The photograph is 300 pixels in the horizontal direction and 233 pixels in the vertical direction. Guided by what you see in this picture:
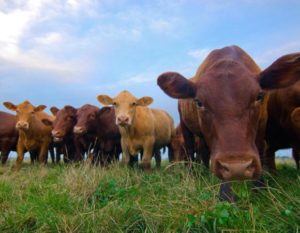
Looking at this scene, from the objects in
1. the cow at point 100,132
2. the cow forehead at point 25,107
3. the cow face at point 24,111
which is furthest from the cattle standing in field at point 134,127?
the cow forehead at point 25,107

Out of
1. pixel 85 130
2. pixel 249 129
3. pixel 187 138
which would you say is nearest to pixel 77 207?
pixel 249 129

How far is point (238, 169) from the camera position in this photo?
169 inches

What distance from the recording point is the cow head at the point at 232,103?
4.46 m

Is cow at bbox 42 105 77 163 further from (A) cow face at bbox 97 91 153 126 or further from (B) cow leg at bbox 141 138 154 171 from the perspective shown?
(B) cow leg at bbox 141 138 154 171

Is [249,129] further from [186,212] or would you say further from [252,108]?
[186,212]

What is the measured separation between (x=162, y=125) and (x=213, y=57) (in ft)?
23.8

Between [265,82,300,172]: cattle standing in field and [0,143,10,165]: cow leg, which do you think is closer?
[265,82,300,172]: cattle standing in field

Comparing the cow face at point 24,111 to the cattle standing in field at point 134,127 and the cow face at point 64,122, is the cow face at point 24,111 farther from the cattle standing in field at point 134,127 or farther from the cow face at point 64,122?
the cattle standing in field at point 134,127

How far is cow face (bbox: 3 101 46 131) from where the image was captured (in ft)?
44.1

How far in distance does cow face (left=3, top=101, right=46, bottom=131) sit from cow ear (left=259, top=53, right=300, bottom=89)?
942 cm

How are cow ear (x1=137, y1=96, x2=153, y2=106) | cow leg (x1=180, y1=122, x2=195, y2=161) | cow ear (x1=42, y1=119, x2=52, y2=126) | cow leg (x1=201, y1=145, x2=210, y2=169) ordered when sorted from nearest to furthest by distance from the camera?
cow leg (x1=201, y1=145, x2=210, y2=169) < cow leg (x1=180, y1=122, x2=195, y2=161) < cow ear (x1=137, y1=96, x2=153, y2=106) < cow ear (x1=42, y1=119, x2=52, y2=126)

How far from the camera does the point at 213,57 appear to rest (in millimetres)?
7117

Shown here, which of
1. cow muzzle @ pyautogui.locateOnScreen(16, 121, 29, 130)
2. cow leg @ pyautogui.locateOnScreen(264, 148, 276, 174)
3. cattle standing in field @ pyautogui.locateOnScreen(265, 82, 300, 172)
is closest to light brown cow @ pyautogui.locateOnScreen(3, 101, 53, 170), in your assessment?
cow muzzle @ pyautogui.locateOnScreen(16, 121, 29, 130)

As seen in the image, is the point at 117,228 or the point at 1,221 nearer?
the point at 117,228
